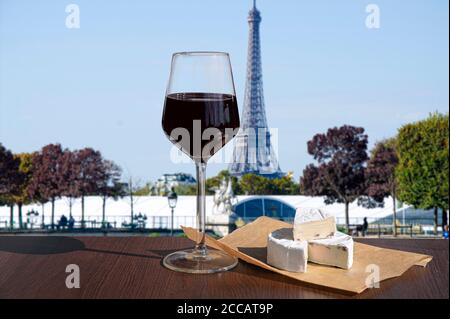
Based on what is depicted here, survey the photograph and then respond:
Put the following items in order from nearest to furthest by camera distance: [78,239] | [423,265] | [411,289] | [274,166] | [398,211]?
[411,289], [423,265], [78,239], [398,211], [274,166]

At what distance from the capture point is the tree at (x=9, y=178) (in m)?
17.8

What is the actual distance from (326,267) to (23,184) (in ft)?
61.6

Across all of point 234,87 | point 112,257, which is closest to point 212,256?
point 112,257

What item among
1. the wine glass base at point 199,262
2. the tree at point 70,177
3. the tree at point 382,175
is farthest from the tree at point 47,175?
the wine glass base at point 199,262

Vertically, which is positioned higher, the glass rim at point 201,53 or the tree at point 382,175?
the glass rim at point 201,53

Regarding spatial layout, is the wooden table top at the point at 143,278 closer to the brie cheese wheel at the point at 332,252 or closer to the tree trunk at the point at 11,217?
the brie cheese wheel at the point at 332,252

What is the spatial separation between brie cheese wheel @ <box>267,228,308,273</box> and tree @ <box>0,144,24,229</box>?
17775mm

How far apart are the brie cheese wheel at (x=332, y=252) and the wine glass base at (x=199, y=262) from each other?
0.46 feet

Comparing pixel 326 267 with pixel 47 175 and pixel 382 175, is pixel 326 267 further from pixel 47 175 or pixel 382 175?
pixel 47 175

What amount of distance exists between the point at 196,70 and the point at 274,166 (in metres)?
22.4

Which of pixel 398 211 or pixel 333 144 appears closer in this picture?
pixel 398 211

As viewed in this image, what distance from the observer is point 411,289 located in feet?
2.89

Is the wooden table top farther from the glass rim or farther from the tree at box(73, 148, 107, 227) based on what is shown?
the tree at box(73, 148, 107, 227)
